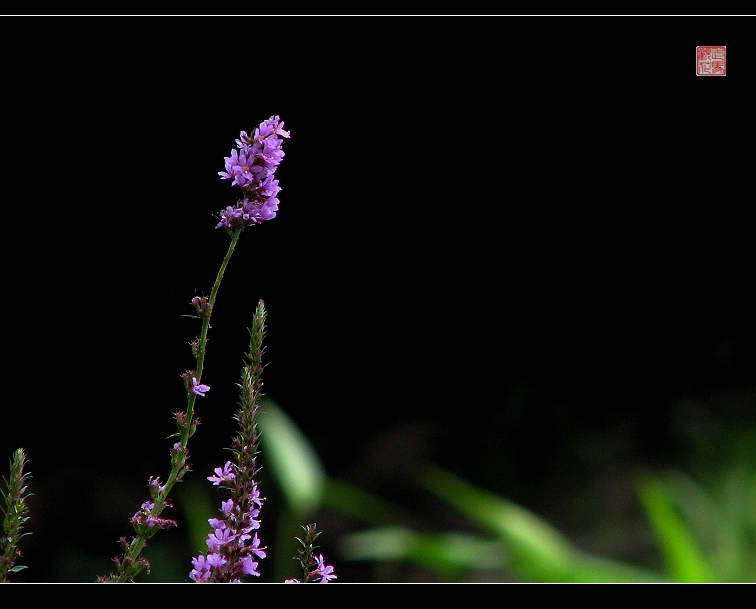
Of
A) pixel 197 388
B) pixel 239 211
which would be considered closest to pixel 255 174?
pixel 239 211

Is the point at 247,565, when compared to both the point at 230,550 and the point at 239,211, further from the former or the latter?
the point at 239,211

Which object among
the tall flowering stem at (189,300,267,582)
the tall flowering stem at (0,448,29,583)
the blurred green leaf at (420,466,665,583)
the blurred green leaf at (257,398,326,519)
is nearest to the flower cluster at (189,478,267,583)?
the tall flowering stem at (189,300,267,582)

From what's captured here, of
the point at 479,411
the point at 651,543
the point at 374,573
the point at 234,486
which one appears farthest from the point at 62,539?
the point at 234,486

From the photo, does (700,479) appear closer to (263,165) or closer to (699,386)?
(699,386)

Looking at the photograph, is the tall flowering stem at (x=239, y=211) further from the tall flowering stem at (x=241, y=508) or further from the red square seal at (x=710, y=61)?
the red square seal at (x=710, y=61)

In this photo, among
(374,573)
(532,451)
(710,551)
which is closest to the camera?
(710,551)

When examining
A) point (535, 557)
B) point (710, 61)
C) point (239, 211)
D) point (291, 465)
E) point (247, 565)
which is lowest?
point (247, 565)

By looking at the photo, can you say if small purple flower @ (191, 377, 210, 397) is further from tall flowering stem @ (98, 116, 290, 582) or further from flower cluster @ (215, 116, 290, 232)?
flower cluster @ (215, 116, 290, 232)
